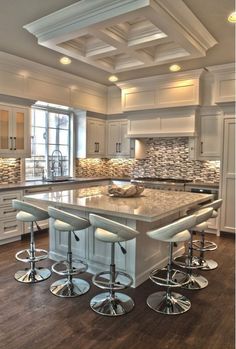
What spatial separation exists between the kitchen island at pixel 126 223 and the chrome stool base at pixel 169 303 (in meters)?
0.32

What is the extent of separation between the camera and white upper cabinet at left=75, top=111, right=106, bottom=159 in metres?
6.30

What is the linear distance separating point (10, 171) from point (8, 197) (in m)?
0.73

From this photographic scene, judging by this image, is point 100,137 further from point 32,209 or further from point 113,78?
point 32,209

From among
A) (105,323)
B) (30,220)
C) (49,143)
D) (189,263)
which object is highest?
(49,143)

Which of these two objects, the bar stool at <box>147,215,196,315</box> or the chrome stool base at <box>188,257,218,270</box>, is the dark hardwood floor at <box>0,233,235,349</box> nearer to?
the bar stool at <box>147,215,196,315</box>

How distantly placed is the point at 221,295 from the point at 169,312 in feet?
2.32

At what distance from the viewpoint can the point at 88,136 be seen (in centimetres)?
634

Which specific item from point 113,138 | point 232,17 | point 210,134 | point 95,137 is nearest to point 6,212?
point 95,137

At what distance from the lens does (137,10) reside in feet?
9.09

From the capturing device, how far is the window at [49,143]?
568 cm

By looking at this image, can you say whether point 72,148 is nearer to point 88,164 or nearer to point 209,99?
point 88,164

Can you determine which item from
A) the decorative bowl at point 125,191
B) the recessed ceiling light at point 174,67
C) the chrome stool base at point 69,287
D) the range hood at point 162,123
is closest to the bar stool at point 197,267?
the decorative bowl at point 125,191

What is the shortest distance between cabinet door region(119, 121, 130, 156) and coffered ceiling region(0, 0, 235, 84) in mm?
1963

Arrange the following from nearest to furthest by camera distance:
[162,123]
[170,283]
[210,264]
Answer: [170,283]
[210,264]
[162,123]
